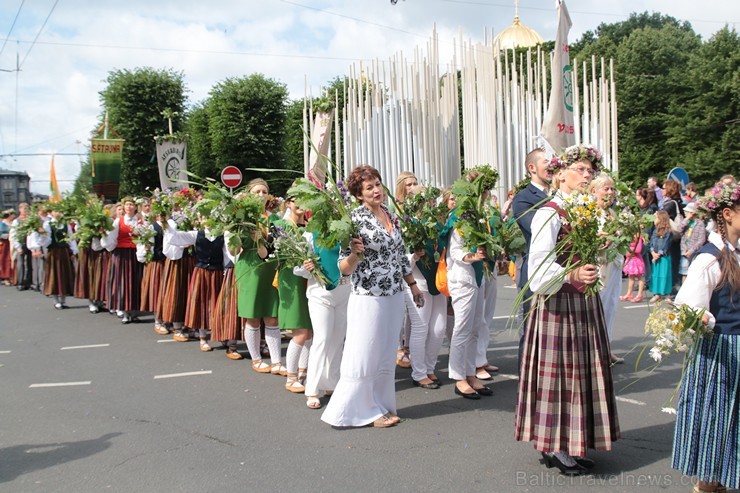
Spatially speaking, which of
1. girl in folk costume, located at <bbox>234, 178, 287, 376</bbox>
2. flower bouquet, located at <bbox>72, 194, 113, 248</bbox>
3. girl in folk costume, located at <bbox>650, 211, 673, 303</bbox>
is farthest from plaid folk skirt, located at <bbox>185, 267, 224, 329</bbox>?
girl in folk costume, located at <bbox>650, 211, 673, 303</bbox>

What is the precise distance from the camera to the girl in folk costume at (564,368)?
4.00m

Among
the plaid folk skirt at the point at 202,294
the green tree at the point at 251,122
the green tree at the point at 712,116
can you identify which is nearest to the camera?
the plaid folk skirt at the point at 202,294

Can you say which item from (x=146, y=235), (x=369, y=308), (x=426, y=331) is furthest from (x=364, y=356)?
(x=146, y=235)

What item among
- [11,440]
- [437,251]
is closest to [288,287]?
[437,251]

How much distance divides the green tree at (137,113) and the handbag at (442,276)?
33.7 metres

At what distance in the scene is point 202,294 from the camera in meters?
8.77

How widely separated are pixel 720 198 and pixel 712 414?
1.17 meters

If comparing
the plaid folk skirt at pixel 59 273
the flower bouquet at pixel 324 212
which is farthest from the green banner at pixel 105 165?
the flower bouquet at pixel 324 212

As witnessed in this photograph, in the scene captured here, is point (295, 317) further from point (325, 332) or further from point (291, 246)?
point (291, 246)

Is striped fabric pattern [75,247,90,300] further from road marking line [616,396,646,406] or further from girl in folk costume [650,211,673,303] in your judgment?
girl in folk costume [650,211,673,303]

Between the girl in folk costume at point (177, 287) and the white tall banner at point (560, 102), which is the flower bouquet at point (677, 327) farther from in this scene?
the girl in folk costume at point (177, 287)

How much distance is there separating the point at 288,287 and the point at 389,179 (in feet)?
33.9

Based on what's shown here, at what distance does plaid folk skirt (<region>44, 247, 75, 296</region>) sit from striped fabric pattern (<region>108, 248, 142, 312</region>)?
2.69 meters

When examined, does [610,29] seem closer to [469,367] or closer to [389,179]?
[389,179]
